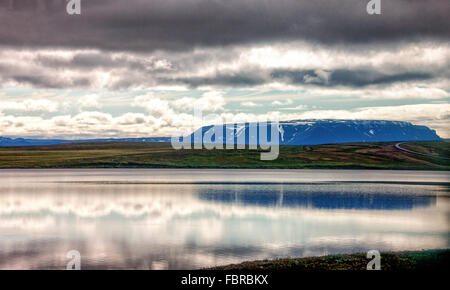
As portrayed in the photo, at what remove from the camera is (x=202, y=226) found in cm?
4831

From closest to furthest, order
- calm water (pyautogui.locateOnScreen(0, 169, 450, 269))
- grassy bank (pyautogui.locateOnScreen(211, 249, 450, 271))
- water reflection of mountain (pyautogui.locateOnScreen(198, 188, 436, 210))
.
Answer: grassy bank (pyautogui.locateOnScreen(211, 249, 450, 271)) → calm water (pyautogui.locateOnScreen(0, 169, 450, 269)) → water reflection of mountain (pyautogui.locateOnScreen(198, 188, 436, 210))

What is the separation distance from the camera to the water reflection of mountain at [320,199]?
6711 cm

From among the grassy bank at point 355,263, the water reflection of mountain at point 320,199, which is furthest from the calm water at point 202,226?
the grassy bank at point 355,263

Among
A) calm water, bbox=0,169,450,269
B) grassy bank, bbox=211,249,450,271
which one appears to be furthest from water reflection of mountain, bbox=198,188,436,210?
grassy bank, bbox=211,249,450,271

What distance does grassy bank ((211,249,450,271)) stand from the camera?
87.8 ft

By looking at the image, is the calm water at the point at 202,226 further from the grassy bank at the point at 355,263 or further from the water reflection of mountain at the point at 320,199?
the grassy bank at the point at 355,263

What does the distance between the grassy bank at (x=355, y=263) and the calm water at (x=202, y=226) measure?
4648 millimetres

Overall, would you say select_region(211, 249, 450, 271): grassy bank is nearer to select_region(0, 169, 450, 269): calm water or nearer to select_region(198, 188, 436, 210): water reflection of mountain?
select_region(0, 169, 450, 269): calm water

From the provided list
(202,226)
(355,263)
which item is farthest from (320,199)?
(355,263)

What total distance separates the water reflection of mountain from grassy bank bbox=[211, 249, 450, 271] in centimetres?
3544

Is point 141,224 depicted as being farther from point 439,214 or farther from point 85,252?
point 439,214

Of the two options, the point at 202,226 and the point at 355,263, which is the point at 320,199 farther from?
the point at 355,263
